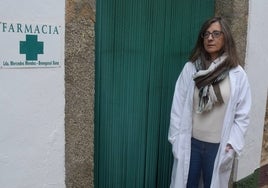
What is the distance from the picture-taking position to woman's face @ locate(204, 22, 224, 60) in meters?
3.48

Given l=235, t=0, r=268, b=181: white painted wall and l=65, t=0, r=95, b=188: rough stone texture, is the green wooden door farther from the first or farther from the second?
l=235, t=0, r=268, b=181: white painted wall

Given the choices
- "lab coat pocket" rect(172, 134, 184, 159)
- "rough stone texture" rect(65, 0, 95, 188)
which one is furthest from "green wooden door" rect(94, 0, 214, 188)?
"lab coat pocket" rect(172, 134, 184, 159)

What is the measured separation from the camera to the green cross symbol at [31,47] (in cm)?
263

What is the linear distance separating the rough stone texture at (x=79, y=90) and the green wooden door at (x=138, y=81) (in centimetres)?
29

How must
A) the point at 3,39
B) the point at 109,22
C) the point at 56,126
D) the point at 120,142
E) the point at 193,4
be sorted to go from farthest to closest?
the point at 193,4 → the point at 120,142 → the point at 109,22 → the point at 56,126 → the point at 3,39

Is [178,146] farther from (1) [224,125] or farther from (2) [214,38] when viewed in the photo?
(2) [214,38]

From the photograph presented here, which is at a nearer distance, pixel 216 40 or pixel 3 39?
pixel 3 39

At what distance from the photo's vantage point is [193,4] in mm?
4141

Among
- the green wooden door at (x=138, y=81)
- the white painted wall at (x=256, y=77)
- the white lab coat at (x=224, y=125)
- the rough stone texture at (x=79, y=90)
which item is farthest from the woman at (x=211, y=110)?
the white painted wall at (x=256, y=77)

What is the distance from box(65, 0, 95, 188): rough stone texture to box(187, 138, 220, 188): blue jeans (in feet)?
3.09

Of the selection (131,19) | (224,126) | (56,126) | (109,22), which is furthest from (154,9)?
(56,126)

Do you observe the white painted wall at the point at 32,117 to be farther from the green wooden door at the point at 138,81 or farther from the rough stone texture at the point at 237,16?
the rough stone texture at the point at 237,16

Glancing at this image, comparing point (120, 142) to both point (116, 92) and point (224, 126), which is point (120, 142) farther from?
point (224, 126)

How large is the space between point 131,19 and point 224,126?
1.20 metres
